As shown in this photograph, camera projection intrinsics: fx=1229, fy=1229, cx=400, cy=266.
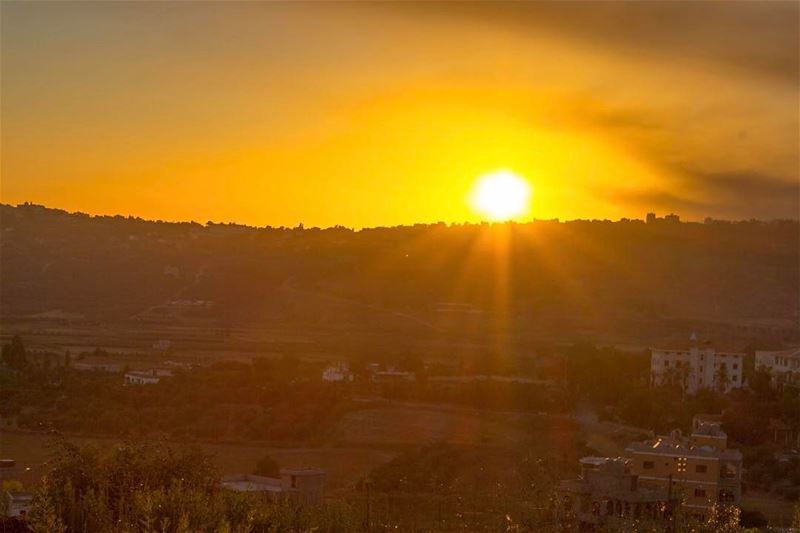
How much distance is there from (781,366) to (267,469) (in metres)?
21.4

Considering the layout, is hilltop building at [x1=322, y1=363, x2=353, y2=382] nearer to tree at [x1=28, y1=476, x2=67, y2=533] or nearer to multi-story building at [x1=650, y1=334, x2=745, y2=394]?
multi-story building at [x1=650, y1=334, x2=745, y2=394]

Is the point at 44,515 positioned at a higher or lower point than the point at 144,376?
higher

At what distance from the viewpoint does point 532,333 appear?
179 ft

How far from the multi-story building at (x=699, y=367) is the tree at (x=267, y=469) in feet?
57.3

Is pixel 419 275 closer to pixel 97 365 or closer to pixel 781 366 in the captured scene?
pixel 781 366

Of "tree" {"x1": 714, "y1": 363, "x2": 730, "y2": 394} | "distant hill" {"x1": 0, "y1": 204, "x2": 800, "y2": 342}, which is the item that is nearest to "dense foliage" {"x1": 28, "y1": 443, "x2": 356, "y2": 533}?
"tree" {"x1": 714, "y1": 363, "x2": 730, "y2": 394}

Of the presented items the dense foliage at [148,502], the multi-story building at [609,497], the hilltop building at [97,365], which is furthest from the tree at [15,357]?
the dense foliage at [148,502]

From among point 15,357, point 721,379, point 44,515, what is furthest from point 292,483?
point 721,379

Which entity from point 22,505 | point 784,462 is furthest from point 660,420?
point 22,505

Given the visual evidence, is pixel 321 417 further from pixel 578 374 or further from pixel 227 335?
pixel 227 335

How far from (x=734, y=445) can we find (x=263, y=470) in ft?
35.7

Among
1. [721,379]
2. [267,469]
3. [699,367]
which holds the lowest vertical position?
[267,469]

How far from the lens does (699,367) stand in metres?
40.5

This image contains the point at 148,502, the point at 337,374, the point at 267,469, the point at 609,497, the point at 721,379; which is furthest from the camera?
the point at 721,379
